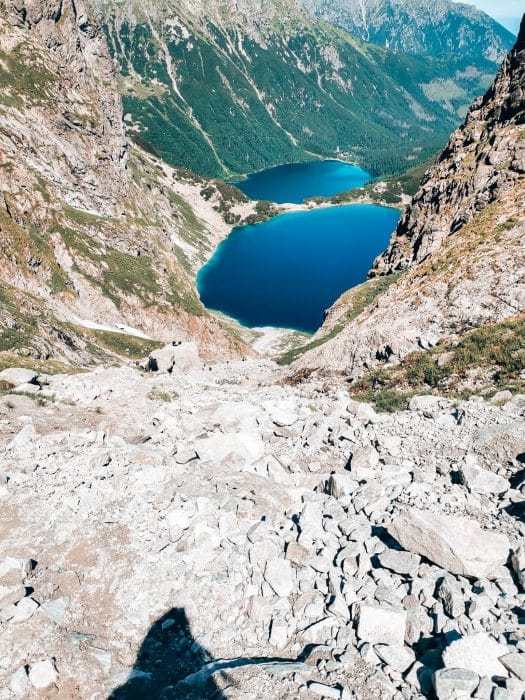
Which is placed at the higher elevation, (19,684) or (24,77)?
(24,77)

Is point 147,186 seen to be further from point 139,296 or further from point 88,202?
point 139,296

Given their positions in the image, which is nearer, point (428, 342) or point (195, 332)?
point (428, 342)

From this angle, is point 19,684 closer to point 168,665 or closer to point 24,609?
point 24,609

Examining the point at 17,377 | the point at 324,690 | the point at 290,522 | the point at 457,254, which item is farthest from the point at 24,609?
the point at 457,254

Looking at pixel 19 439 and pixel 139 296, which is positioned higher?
pixel 139 296

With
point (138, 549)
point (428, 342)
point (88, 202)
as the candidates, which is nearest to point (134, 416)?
point (138, 549)

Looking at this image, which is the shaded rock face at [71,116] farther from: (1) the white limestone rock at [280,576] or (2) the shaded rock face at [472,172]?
(1) the white limestone rock at [280,576]
